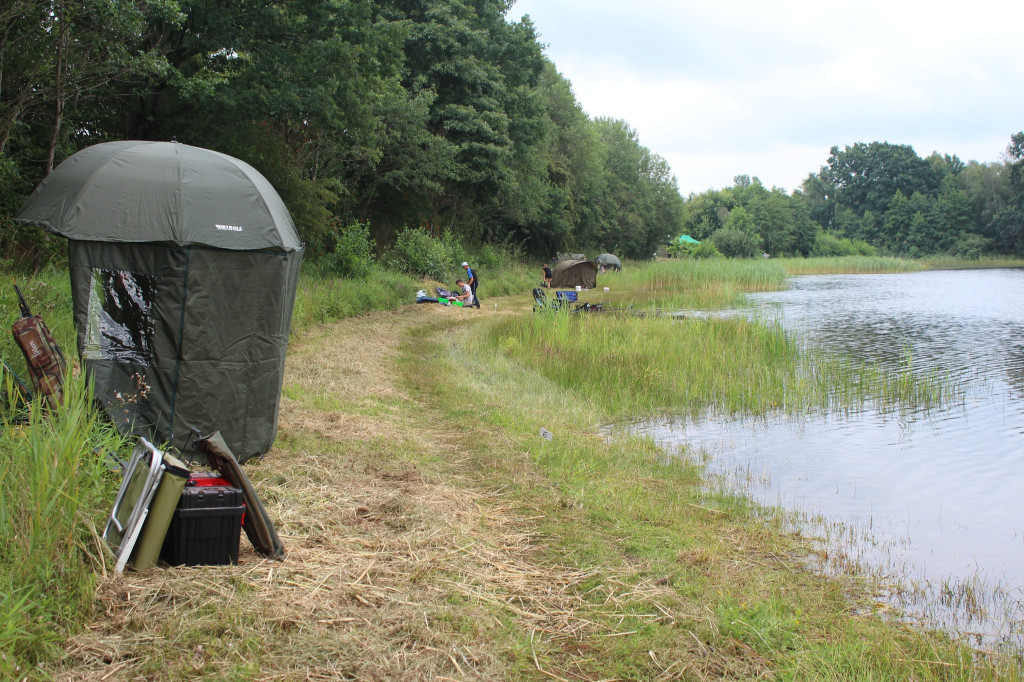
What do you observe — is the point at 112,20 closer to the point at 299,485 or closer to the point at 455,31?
the point at 299,485

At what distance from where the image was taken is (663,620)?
376 cm

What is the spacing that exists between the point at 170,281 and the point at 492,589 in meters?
3.21

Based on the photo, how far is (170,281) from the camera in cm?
536

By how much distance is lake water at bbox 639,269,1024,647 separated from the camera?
4719 mm

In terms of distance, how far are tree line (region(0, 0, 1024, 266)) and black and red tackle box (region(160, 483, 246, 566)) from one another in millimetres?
8200

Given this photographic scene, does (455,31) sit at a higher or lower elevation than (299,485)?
higher

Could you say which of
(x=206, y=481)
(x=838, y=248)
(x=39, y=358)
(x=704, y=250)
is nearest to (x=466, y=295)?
(x=39, y=358)

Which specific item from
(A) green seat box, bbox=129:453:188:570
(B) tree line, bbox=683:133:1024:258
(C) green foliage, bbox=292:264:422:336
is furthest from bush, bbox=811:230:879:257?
(A) green seat box, bbox=129:453:188:570

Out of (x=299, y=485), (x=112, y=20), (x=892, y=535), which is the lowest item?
(x=892, y=535)

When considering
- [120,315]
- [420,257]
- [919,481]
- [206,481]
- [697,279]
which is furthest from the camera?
[697,279]

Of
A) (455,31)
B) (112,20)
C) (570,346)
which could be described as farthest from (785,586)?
(455,31)

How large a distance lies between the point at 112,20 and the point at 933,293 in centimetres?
3317

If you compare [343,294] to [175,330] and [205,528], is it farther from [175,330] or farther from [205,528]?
[205,528]

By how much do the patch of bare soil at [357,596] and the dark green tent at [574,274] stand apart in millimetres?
23902
